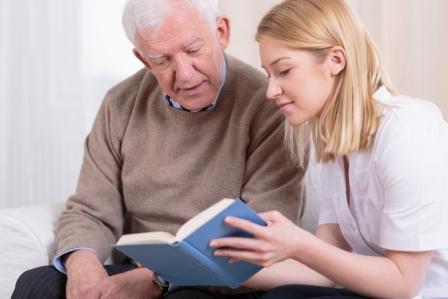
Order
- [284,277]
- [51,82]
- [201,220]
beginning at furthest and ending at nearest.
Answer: [51,82], [284,277], [201,220]

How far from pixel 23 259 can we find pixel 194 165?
0.48 m

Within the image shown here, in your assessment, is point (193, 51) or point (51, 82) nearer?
point (193, 51)

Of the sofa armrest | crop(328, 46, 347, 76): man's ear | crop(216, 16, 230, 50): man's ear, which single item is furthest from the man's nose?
the sofa armrest

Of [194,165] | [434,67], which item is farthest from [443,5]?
[194,165]

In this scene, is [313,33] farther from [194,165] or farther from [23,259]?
[23,259]

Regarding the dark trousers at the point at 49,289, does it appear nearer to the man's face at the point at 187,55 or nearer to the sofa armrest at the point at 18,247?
the sofa armrest at the point at 18,247

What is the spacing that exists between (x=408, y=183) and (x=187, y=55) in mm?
672

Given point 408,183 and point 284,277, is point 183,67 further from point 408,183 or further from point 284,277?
point 408,183

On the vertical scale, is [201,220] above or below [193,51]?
below

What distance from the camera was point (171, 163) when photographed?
1.91 m

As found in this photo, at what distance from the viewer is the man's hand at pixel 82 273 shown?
171 cm

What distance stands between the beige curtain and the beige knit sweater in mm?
894

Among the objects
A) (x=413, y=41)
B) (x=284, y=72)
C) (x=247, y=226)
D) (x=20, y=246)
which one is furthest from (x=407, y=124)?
(x=413, y=41)

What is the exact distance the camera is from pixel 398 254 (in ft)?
4.52
